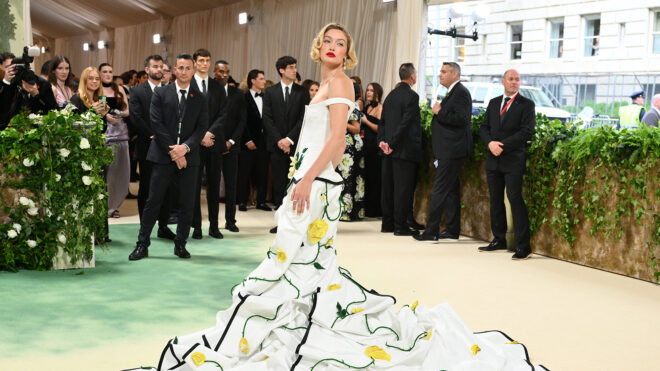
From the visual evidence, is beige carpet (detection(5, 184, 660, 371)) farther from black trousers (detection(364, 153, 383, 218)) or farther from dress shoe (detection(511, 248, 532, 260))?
black trousers (detection(364, 153, 383, 218))

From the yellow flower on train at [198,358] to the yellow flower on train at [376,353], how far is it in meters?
0.72

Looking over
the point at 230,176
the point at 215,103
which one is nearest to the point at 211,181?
the point at 230,176

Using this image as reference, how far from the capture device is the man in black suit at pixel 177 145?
5.87 metres

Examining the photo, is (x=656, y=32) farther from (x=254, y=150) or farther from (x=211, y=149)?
(x=211, y=149)

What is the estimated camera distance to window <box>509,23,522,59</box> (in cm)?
2436

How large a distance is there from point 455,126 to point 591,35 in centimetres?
1751

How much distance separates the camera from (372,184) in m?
8.91

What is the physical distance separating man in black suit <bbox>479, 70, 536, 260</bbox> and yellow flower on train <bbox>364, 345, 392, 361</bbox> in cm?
341

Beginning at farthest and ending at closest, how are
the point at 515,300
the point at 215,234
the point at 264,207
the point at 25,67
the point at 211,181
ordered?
the point at 264,207, the point at 211,181, the point at 215,234, the point at 25,67, the point at 515,300

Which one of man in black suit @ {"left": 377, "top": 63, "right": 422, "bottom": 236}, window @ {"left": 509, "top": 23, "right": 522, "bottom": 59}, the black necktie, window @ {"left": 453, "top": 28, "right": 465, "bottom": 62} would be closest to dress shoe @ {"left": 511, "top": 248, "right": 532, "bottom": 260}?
man in black suit @ {"left": 377, "top": 63, "right": 422, "bottom": 236}

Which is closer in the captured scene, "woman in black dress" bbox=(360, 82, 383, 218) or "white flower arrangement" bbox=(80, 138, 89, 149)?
"white flower arrangement" bbox=(80, 138, 89, 149)


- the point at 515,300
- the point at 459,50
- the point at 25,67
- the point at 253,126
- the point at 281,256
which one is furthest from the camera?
the point at 459,50

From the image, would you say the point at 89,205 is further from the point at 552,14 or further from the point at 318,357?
the point at 552,14

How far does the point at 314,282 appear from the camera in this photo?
3439 mm
